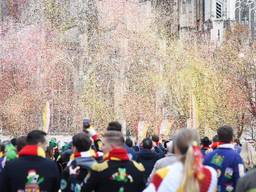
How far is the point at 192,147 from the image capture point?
654 centimetres

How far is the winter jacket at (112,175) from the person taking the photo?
8070 millimetres

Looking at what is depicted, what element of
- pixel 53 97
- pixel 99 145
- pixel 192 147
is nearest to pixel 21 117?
pixel 53 97

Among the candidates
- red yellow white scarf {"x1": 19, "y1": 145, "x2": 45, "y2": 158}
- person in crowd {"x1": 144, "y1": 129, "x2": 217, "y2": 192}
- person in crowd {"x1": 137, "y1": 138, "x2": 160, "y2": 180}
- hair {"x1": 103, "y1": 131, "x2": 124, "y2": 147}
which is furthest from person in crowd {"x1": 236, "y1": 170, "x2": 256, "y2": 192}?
person in crowd {"x1": 137, "y1": 138, "x2": 160, "y2": 180}

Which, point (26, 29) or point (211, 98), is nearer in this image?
point (211, 98)

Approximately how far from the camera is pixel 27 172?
27.7ft

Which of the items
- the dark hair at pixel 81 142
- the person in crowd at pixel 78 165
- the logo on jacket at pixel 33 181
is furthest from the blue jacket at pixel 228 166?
the logo on jacket at pixel 33 181

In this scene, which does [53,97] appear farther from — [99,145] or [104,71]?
[99,145]

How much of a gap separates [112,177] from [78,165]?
85 centimetres

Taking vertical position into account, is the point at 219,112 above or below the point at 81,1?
below

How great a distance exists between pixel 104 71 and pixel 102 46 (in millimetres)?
1791

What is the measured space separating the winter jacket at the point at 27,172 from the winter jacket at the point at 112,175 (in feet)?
2.19

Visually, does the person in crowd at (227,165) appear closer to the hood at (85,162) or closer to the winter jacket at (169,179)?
the hood at (85,162)

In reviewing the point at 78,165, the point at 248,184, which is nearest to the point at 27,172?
the point at 78,165

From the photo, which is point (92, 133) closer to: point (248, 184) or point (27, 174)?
point (27, 174)
